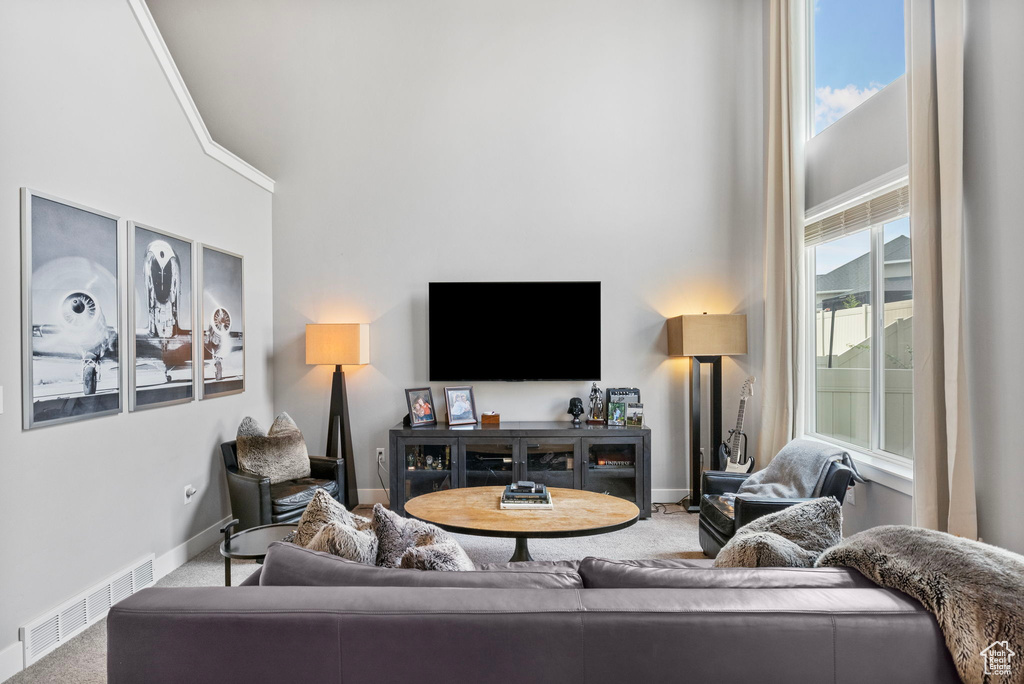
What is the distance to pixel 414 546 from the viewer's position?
1.70 m

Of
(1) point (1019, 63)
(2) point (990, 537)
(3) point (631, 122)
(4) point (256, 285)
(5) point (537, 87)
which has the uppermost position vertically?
(5) point (537, 87)

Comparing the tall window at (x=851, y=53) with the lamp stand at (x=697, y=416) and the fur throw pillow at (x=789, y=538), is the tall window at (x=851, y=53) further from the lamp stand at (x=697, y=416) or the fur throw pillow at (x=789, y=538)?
the fur throw pillow at (x=789, y=538)

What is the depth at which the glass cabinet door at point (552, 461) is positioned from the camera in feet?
14.3

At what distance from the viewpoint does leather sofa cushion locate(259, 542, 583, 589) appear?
1.38 m

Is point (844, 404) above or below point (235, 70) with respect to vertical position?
below

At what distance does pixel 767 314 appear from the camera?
14.4 ft

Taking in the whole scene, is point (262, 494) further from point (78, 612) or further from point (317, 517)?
point (317, 517)

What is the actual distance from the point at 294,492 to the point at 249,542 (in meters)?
1.25

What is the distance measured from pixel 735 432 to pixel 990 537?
2.07 meters

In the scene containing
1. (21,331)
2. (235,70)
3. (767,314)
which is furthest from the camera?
(235,70)

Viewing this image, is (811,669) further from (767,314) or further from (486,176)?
(486,176)

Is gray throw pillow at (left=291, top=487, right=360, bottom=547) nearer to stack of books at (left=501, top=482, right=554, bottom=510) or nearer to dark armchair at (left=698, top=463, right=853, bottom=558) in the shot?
stack of books at (left=501, top=482, right=554, bottom=510)

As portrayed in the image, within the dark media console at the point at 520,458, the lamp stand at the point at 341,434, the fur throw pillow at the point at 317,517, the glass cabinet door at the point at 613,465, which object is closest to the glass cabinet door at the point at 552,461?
the dark media console at the point at 520,458

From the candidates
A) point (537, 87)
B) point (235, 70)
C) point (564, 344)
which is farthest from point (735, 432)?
point (235, 70)
